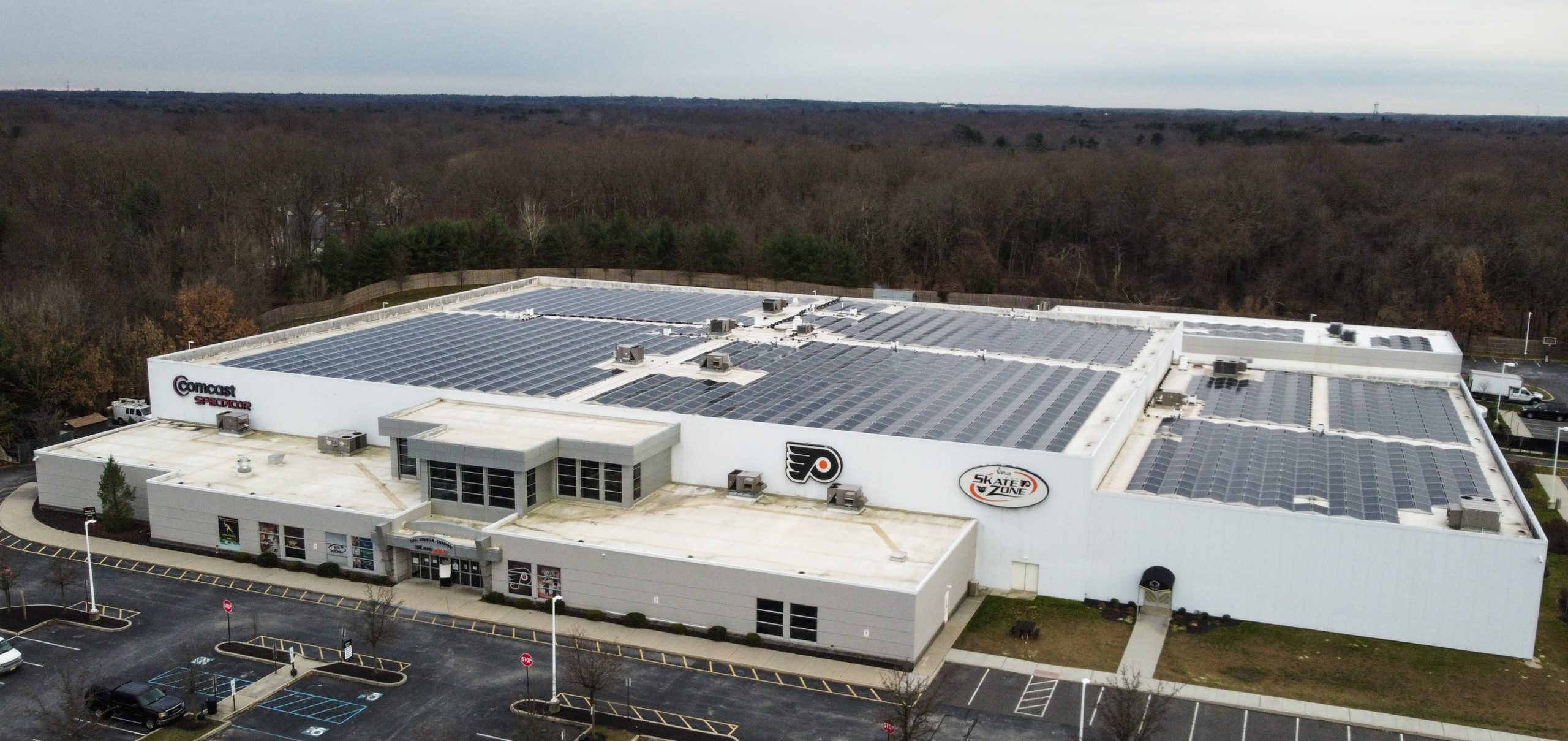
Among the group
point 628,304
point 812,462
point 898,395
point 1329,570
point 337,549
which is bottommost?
A: point 337,549

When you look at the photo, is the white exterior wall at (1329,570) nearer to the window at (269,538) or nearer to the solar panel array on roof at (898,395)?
the solar panel array on roof at (898,395)

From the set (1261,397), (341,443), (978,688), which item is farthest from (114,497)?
(1261,397)

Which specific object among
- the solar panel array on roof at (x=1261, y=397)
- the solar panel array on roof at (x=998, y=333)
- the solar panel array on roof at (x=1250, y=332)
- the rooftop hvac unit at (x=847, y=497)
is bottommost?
the rooftop hvac unit at (x=847, y=497)

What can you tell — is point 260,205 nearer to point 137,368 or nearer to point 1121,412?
point 137,368

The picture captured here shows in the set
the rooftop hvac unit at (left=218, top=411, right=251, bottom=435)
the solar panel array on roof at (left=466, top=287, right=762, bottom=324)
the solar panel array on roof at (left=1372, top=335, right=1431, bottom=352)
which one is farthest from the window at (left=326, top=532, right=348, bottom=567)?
the solar panel array on roof at (left=1372, top=335, right=1431, bottom=352)

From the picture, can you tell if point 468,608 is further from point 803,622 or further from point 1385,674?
point 1385,674

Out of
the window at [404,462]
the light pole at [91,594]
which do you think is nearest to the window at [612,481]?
the window at [404,462]
